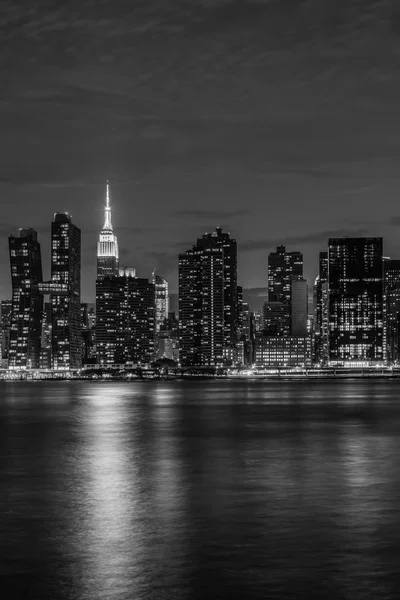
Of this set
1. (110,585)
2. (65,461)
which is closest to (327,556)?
(110,585)

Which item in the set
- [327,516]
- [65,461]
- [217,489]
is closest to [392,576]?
[327,516]

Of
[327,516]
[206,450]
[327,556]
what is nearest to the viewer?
[327,556]

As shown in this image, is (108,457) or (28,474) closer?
(28,474)

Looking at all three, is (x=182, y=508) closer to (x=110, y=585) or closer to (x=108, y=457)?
(x=110, y=585)

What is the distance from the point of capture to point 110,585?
21.3 meters

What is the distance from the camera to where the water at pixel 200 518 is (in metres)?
21.7

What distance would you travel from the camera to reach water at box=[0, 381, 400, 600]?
854 inches

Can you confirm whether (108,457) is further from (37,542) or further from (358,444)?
(37,542)

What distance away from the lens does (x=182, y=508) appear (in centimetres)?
3259

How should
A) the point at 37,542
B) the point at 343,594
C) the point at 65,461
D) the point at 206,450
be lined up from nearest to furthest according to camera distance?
the point at 343,594 → the point at 37,542 → the point at 65,461 → the point at 206,450

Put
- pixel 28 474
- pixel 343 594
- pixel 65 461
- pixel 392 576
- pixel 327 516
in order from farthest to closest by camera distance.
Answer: pixel 65 461
pixel 28 474
pixel 327 516
pixel 392 576
pixel 343 594

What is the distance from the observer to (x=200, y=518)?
30344 millimetres

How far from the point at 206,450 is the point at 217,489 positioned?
18869 mm

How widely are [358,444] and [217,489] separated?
77.6ft
